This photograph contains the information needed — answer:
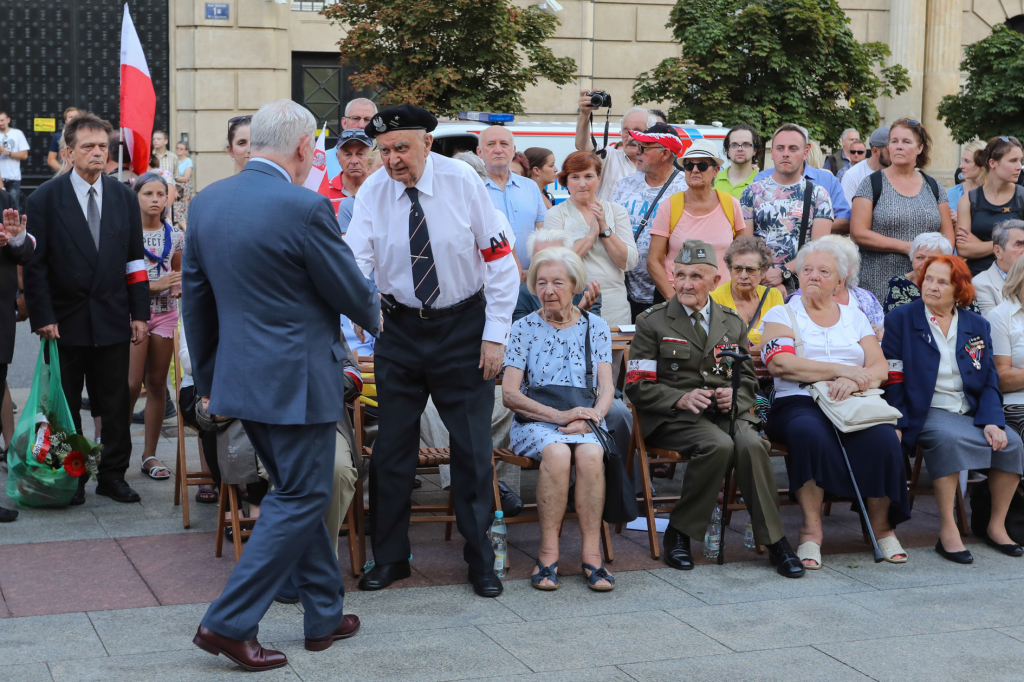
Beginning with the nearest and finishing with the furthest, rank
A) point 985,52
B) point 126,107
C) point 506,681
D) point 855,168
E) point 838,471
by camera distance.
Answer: point 506,681, point 838,471, point 126,107, point 855,168, point 985,52

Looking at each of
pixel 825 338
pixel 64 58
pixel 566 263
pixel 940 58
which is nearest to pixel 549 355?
pixel 566 263

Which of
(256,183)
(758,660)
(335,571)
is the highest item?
(256,183)

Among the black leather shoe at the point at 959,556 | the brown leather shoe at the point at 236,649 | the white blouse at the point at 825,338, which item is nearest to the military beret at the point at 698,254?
the white blouse at the point at 825,338

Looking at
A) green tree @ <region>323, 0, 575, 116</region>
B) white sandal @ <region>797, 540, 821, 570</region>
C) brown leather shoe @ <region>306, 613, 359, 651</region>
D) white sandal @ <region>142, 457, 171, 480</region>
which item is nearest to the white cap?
white sandal @ <region>797, 540, 821, 570</region>

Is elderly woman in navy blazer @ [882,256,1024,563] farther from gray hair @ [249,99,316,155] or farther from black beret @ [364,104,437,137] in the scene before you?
gray hair @ [249,99,316,155]

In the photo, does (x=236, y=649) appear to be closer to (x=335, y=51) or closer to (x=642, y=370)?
(x=642, y=370)

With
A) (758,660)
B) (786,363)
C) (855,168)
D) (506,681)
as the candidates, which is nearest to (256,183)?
(506,681)

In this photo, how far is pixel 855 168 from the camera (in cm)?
967

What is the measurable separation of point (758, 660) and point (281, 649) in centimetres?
183

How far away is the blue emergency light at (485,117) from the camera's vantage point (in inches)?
495

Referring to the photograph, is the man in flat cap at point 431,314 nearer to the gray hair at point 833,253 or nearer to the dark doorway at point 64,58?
the gray hair at point 833,253

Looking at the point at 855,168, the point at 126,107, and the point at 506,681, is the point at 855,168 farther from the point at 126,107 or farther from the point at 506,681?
the point at 506,681

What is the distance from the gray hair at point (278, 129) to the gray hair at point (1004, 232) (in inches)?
178

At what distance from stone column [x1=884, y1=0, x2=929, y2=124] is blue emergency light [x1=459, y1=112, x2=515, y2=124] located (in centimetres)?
935
